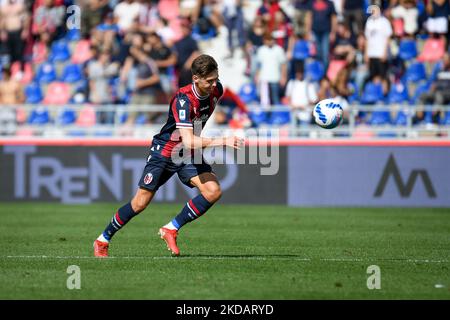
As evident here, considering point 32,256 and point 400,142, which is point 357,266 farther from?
point 400,142

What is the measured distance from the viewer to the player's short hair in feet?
36.9

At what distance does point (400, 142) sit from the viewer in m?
21.8

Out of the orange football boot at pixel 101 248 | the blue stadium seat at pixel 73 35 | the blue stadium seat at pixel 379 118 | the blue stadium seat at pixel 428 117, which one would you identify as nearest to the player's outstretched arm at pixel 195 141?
the orange football boot at pixel 101 248

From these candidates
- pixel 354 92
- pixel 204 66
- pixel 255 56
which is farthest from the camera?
pixel 255 56

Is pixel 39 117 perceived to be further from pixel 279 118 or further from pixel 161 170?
pixel 161 170

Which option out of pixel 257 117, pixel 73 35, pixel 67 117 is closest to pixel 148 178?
pixel 257 117

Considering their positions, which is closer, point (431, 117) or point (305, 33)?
point (431, 117)

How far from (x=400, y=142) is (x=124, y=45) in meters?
7.54

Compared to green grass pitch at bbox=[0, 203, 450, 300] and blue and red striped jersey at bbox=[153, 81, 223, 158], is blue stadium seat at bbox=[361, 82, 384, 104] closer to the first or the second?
green grass pitch at bbox=[0, 203, 450, 300]

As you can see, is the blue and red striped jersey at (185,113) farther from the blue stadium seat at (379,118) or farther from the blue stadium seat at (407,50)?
the blue stadium seat at (407,50)

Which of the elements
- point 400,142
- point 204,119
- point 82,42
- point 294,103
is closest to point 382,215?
point 400,142

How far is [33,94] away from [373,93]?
8899mm

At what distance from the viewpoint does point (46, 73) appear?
25391mm

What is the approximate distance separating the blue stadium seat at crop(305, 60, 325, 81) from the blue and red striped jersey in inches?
459
